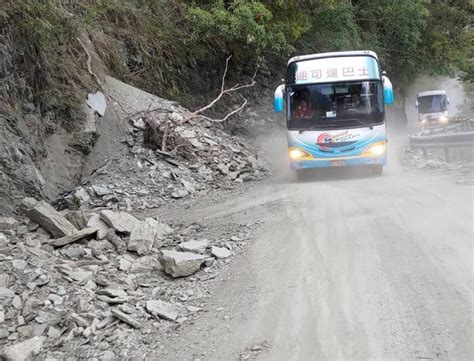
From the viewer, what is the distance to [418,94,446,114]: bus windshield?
98.6 ft

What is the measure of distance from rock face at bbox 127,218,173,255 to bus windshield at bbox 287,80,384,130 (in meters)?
6.04

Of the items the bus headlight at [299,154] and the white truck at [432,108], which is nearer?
the bus headlight at [299,154]

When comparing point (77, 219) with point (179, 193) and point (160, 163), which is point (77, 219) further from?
point (160, 163)

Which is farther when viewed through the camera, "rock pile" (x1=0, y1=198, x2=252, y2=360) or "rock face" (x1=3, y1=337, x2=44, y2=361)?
"rock pile" (x1=0, y1=198, x2=252, y2=360)

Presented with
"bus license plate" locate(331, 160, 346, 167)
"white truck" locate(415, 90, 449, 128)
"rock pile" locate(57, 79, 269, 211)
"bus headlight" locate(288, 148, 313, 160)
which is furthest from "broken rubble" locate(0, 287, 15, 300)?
"white truck" locate(415, 90, 449, 128)

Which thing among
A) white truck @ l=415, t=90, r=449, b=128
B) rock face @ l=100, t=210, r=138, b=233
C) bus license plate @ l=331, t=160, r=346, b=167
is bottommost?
rock face @ l=100, t=210, r=138, b=233

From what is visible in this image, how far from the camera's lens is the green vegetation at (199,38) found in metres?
9.48

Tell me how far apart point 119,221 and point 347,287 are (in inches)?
138

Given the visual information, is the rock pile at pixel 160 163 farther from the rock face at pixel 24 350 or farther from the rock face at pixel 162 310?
the rock face at pixel 24 350

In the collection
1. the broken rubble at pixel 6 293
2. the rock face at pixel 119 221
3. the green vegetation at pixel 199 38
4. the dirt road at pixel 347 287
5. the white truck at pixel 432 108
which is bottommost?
the dirt road at pixel 347 287

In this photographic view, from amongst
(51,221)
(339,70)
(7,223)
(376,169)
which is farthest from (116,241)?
(376,169)

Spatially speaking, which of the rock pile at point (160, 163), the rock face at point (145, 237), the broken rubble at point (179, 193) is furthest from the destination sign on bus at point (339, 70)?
the rock face at point (145, 237)

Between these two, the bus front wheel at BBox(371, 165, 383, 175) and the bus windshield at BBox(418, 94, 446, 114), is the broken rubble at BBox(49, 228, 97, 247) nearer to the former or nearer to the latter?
the bus front wheel at BBox(371, 165, 383, 175)

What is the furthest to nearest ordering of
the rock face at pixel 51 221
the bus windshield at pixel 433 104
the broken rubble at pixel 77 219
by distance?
the bus windshield at pixel 433 104
the broken rubble at pixel 77 219
the rock face at pixel 51 221
